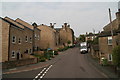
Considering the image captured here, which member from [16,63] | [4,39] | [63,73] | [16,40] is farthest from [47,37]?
[63,73]

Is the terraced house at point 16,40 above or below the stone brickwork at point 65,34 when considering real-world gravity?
below

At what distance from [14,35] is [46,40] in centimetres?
2520

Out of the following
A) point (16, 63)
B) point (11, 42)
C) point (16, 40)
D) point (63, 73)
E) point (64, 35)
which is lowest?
point (63, 73)

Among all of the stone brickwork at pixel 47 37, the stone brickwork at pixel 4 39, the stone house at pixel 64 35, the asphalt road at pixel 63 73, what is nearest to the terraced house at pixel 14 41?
the stone brickwork at pixel 4 39

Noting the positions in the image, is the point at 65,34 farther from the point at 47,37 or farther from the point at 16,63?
the point at 16,63

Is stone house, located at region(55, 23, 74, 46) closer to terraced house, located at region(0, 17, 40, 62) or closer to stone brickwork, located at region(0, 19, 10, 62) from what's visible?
terraced house, located at region(0, 17, 40, 62)

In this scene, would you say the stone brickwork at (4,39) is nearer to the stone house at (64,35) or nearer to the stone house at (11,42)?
the stone house at (11,42)

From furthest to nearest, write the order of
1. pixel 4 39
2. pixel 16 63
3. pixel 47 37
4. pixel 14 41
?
pixel 47 37 < pixel 14 41 < pixel 4 39 < pixel 16 63

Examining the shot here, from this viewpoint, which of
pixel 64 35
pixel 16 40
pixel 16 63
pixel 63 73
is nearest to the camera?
pixel 63 73

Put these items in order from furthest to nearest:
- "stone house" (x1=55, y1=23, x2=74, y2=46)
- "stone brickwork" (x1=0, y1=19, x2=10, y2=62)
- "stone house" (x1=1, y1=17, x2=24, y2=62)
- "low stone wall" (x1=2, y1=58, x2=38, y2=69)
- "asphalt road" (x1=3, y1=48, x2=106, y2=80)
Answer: "stone house" (x1=55, y1=23, x2=74, y2=46) < "stone house" (x1=1, y1=17, x2=24, y2=62) < "stone brickwork" (x1=0, y1=19, x2=10, y2=62) < "low stone wall" (x1=2, y1=58, x2=38, y2=69) < "asphalt road" (x1=3, y1=48, x2=106, y2=80)

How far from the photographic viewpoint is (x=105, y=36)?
76.0 ft

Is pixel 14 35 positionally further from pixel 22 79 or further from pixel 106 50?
pixel 106 50

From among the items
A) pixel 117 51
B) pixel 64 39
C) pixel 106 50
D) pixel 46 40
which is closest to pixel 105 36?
pixel 106 50

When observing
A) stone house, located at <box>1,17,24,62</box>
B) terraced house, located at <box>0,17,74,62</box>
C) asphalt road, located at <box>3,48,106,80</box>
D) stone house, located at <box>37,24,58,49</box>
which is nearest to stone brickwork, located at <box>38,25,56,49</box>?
stone house, located at <box>37,24,58,49</box>
